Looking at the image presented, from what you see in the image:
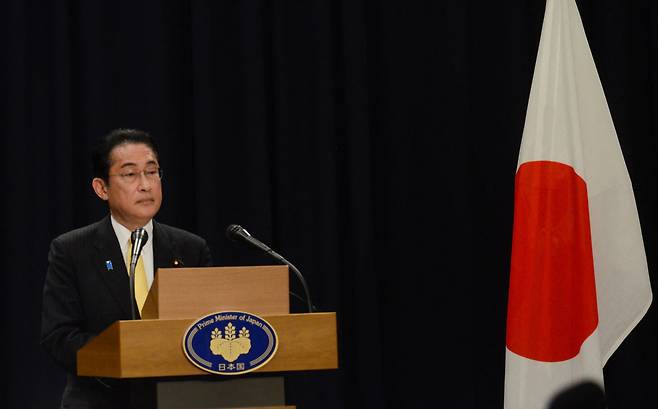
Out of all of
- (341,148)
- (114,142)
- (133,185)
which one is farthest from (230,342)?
(341,148)

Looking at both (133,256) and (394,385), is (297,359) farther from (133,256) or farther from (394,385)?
(394,385)

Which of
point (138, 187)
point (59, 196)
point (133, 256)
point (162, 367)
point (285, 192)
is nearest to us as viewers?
point (162, 367)

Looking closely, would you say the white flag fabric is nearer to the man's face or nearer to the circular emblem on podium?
the man's face

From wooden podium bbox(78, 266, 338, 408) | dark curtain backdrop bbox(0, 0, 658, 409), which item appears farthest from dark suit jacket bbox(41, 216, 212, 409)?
dark curtain backdrop bbox(0, 0, 658, 409)

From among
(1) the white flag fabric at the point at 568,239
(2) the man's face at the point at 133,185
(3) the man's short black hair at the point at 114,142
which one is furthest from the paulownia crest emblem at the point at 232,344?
(1) the white flag fabric at the point at 568,239

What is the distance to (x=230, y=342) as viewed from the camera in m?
2.43

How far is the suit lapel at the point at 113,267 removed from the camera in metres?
3.14

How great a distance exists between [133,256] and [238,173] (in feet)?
6.23

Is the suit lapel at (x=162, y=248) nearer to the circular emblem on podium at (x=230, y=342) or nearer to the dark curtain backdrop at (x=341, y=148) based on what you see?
the circular emblem on podium at (x=230, y=342)

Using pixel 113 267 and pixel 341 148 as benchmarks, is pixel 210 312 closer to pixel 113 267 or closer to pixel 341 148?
pixel 113 267

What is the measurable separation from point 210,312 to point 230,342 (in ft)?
0.34

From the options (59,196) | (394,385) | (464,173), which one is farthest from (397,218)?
(59,196)

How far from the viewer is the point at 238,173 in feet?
15.1

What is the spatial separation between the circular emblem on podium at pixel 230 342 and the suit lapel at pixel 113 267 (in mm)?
784
